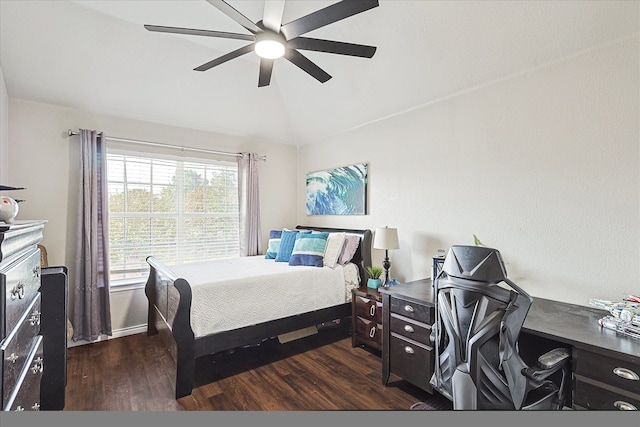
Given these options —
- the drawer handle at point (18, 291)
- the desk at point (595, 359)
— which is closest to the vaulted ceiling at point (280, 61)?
the desk at point (595, 359)

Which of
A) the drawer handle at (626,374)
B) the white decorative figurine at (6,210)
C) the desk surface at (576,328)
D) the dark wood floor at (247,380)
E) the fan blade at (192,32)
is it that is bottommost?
the dark wood floor at (247,380)

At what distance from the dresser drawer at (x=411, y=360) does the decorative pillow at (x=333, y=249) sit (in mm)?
1094

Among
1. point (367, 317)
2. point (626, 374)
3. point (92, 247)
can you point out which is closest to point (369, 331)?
point (367, 317)

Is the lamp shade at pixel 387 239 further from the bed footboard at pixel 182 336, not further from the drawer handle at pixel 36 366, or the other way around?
the drawer handle at pixel 36 366

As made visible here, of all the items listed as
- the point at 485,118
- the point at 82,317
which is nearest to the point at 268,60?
the point at 485,118

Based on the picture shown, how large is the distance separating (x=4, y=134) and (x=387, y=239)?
338cm

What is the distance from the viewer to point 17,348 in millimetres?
1042

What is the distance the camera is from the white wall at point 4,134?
2.38 m

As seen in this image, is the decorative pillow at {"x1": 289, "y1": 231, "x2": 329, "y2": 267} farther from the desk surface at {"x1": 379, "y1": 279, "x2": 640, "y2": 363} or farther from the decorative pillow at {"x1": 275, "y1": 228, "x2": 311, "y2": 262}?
the desk surface at {"x1": 379, "y1": 279, "x2": 640, "y2": 363}

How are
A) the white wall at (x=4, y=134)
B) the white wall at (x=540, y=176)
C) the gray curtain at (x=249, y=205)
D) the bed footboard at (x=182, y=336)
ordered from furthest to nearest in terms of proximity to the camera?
the gray curtain at (x=249, y=205) < the white wall at (x=4, y=134) < the bed footboard at (x=182, y=336) < the white wall at (x=540, y=176)

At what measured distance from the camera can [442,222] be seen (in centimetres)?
262

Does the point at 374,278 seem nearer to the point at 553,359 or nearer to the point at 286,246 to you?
the point at 286,246

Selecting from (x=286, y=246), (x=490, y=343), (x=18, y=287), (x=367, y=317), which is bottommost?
(x=367, y=317)

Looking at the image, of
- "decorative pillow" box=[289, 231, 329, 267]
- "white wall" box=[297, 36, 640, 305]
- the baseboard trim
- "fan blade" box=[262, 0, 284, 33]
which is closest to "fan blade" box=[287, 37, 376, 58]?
"fan blade" box=[262, 0, 284, 33]
